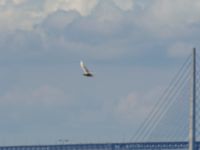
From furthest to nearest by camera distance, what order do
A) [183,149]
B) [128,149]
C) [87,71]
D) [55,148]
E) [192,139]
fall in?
[55,148], [128,149], [183,149], [192,139], [87,71]

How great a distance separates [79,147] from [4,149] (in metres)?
7.22

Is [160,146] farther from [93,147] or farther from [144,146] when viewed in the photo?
[93,147]

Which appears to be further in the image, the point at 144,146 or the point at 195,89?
the point at 144,146

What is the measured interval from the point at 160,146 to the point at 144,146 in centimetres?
386

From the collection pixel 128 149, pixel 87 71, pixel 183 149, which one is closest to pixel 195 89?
pixel 87 71

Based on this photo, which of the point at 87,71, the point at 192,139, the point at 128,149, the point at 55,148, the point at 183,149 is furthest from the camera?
the point at 55,148

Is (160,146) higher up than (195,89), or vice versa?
(160,146)

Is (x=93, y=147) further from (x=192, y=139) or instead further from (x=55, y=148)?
(x=192, y=139)

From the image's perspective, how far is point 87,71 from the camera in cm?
6106

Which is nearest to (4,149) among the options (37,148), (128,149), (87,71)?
(37,148)

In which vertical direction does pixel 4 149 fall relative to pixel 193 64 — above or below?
above

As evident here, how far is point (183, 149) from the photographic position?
122 metres

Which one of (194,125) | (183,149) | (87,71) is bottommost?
(87,71)

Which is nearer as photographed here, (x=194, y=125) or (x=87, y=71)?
(x=87, y=71)
